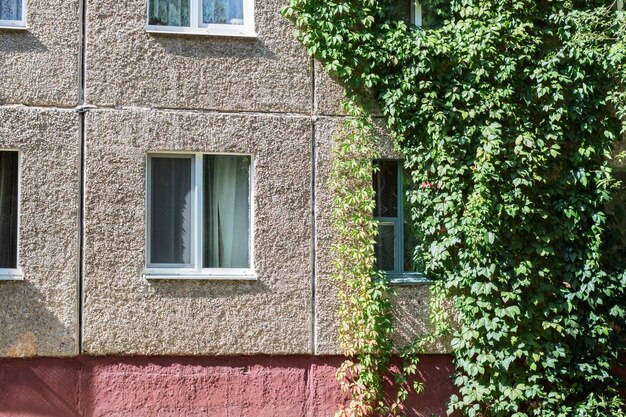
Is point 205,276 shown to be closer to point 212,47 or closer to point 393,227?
point 393,227

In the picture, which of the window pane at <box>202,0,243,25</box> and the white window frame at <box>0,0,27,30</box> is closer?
the white window frame at <box>0,0,27,30</box>

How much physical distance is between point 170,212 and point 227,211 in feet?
2.17

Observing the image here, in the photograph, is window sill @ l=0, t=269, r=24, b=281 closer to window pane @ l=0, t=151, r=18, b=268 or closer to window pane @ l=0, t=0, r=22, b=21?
window pane @ l=0, t=151, r=18, b=268

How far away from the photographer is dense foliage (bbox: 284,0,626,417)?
1044 cm

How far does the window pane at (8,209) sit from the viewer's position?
33.4 ft

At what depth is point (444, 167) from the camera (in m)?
10.5

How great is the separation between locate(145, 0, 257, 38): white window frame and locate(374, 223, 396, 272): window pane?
274 centimetres

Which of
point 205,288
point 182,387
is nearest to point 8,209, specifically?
point 205,288

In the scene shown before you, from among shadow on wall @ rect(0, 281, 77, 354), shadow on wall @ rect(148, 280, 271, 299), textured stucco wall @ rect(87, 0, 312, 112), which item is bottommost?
shadow on wall @ rect(0, 281, 77, 354)

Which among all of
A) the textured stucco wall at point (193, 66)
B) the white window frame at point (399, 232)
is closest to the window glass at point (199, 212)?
the textured stucco wall at point (193, 66)

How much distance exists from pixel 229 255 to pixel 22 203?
2.37 metres

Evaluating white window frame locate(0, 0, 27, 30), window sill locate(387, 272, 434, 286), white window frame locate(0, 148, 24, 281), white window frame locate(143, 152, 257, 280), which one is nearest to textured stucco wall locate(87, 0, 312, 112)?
white window frame locate(143, 152, 257, 280)

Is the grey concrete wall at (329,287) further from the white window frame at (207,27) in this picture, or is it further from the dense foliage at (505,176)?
the white window frame at (207,27)

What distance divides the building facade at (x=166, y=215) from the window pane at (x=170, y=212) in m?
0.02
